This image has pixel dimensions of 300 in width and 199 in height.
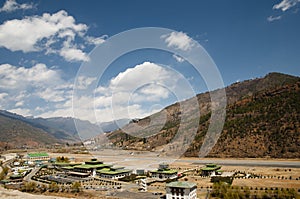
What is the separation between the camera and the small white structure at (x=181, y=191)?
78.4 feet

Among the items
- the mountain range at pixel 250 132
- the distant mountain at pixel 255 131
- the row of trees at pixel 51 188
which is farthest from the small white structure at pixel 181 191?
the distant mountain at pixel 255 131

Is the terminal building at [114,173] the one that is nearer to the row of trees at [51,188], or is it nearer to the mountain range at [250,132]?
the mountain range at [250,132]

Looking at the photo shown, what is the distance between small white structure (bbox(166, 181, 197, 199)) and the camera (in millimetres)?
23891

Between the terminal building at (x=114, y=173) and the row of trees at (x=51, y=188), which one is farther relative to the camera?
the terminal building at (x=114, y=173)

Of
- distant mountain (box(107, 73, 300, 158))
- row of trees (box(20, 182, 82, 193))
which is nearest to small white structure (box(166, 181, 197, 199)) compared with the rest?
row of trees (box(20, 182, 82, 193))

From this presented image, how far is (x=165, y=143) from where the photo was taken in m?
88.6

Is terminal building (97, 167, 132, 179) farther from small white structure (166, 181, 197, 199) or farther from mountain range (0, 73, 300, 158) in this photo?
small white structure (166, 181, 197, 199)

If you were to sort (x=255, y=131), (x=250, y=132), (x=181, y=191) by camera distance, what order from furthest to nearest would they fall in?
(x=250, y=132) < (x=255, y=131) < (x=181, y=191)

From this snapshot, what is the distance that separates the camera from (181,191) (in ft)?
79.9

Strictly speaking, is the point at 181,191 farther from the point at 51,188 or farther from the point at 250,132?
the point at 250,132

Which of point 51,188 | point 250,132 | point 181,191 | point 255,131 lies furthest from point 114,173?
point 255,131

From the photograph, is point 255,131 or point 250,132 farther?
point 250,132

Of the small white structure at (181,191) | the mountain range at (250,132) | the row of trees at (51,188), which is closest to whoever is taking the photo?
the small white structure at (181,191)

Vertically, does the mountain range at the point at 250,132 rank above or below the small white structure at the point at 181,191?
above
